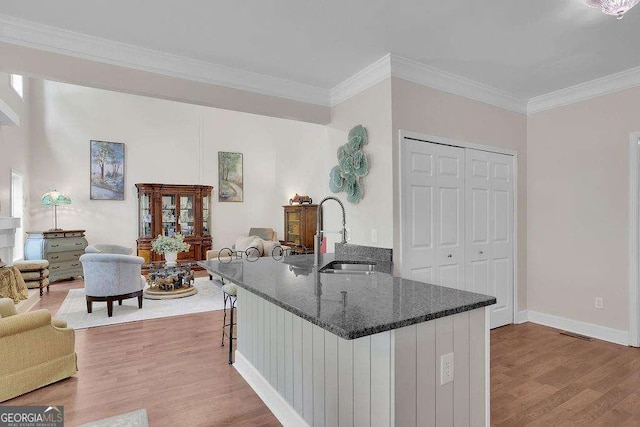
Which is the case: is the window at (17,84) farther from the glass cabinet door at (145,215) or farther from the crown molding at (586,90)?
the crown molding at (586,90)

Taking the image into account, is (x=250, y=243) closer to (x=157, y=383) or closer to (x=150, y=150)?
(x=150, y=150)

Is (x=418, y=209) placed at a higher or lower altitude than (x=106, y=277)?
higher

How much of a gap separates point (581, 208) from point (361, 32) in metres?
3.09

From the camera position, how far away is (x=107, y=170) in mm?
7402

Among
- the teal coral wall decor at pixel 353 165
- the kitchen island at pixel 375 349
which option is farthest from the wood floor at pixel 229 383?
the teal coral wall decor at pixel 353 165

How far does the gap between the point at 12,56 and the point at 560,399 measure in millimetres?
4677

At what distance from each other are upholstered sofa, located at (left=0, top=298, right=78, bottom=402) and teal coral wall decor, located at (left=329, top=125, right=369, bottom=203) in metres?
2.75

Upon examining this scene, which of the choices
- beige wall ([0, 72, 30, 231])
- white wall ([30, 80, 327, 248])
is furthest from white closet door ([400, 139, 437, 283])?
beige wall ([0, 72, 30, 231])

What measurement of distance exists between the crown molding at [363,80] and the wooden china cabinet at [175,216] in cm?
515

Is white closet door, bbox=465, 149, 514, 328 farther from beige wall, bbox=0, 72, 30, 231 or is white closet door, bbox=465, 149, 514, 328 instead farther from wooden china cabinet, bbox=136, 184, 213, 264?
beige wall, bbox=0, 72, 30, 231

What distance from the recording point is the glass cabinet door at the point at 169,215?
7.67 m

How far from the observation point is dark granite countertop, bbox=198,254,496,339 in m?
1.28

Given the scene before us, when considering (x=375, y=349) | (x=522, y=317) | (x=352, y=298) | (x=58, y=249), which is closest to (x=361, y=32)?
(x=352, y=298)

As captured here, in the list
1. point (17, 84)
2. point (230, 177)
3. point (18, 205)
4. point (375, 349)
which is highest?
point (17, 84)
